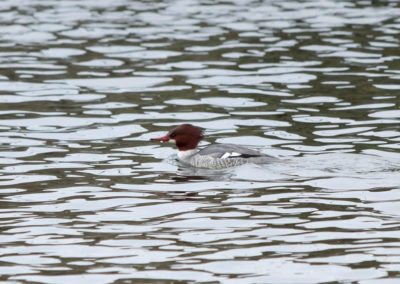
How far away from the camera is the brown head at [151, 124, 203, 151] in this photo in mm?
17094

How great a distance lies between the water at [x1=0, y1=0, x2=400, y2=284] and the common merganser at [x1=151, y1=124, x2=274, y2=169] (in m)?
0.22

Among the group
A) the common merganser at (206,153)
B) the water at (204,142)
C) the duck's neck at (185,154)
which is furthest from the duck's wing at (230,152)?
the duck's neck at (185,154)

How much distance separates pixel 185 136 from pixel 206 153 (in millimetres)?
750

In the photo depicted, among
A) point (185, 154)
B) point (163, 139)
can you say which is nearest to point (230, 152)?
point (185, 154)

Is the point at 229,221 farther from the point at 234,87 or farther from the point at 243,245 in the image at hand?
the point at 234,87

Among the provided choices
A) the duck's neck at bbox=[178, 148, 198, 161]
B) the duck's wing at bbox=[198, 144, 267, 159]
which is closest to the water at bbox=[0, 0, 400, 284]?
the duck's wing at bbox=[198, 144, 267, 159]

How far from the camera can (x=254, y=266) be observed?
36.8 ft

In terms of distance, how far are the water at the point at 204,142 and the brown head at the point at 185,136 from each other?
1.25 feet

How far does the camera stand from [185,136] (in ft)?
56.1

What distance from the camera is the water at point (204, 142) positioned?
38.1 ft

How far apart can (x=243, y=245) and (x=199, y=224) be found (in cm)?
104

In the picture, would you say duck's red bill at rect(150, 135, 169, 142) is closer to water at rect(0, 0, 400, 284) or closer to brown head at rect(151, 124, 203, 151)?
brown head at rect(151, 124, 203, 151)

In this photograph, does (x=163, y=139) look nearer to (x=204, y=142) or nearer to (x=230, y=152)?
(x=204, y=142)

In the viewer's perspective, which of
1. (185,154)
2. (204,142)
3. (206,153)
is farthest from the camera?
(204,142)
